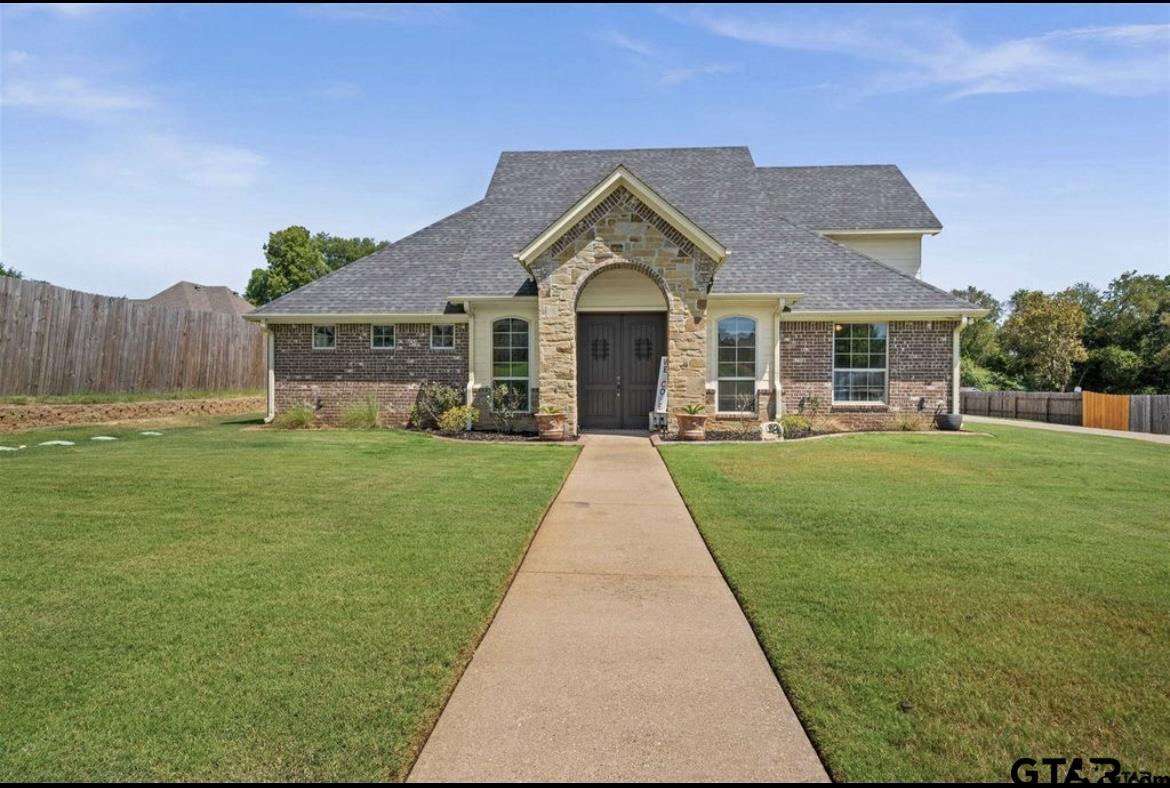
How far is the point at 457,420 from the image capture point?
1591cm

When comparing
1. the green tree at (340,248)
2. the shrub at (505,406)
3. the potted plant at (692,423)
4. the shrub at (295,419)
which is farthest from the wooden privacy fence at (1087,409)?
the green tree at (340,248)

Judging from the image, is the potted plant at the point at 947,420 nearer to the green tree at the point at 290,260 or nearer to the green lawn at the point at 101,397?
the green lawn at the point at 101,397

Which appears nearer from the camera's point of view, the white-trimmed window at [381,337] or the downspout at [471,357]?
the downspout at [471,357]

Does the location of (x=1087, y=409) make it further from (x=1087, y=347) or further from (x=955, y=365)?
(x=1087, y=347)

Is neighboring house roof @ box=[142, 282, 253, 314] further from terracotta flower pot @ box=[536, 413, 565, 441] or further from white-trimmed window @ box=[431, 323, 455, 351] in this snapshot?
terracotta flower pot @ box=[536, 413, 565, 441]

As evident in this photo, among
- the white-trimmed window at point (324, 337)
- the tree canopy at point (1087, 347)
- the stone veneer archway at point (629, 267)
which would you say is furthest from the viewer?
the tree canopy at point (1087, 347)

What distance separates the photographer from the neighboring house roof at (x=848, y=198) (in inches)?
867

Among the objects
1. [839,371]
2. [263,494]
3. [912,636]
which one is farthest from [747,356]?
[912,636]

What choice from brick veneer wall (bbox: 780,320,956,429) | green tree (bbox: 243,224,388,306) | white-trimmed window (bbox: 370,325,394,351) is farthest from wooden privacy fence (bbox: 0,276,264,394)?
green tree (bbox: 243,224,388,306)

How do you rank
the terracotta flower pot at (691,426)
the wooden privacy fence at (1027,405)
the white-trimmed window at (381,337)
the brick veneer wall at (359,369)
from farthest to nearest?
1. the wooden privacy fence at (1027,405)
2. the white-trimmed window at (381,337)
3. the brick veneer wall at (359,369)
4. the terracotta flower pot at (691,426)

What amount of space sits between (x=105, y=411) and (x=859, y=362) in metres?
19.6

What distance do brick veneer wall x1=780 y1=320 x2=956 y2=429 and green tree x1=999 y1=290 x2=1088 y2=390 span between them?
24915 millimetres

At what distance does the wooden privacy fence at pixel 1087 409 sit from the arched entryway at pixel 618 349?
16761 millimetres

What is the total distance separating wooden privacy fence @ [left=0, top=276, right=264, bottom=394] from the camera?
51.1ft
